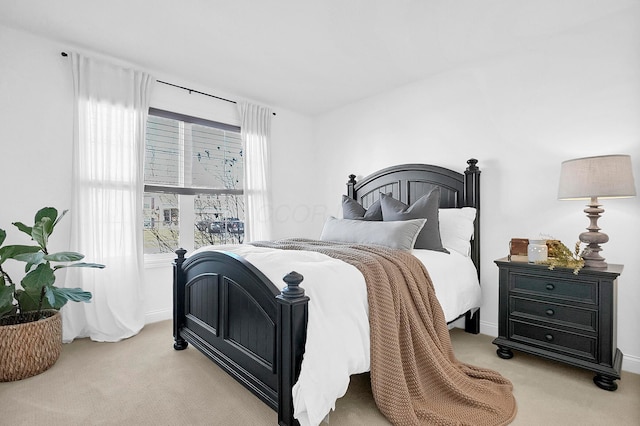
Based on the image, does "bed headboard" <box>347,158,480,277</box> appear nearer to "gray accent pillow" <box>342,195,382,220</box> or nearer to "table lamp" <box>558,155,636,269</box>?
"gray accent pillow" <box>342,195,382,220</box>

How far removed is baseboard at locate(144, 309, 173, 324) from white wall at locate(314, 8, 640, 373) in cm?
296

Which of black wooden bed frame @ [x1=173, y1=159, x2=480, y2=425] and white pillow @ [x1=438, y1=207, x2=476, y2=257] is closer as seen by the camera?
black wooden bed frame @ [x1=173, y1=159, x2=480, y2=425]

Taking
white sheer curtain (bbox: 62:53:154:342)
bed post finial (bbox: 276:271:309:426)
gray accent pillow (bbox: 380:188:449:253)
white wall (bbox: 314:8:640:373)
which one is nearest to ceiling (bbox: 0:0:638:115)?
white wall (bbox: 314:8:640:373)

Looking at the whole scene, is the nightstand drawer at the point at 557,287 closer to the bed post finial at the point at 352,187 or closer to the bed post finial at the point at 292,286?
the bed post finial at the point at 292,286

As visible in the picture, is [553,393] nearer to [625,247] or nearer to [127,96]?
[625,247]

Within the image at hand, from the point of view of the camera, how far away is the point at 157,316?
3.40 meters

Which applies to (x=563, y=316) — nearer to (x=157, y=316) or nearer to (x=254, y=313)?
(x=254, y=313)

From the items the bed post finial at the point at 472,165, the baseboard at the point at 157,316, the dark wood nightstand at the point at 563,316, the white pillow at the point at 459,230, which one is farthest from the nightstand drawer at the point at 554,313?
the baseboard at the point at 157,316

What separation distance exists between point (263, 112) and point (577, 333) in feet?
12.2

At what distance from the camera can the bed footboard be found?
5.15 feet

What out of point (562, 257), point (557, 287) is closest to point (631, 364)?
point (557, 287)

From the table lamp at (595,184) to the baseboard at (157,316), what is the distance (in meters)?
3.62

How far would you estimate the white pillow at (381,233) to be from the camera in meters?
2.52

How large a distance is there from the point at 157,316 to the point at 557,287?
348cm
